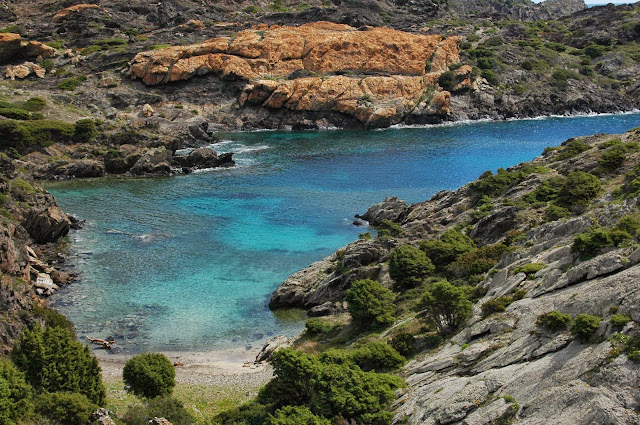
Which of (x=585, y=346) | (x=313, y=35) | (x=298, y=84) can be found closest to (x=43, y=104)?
(x=298, y=84)

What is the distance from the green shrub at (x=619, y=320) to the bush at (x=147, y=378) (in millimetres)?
21027

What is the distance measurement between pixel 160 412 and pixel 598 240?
69.4 feet

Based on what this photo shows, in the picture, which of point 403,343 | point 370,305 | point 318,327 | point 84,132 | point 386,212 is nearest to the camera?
point 403,343

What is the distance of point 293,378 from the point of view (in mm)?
26031

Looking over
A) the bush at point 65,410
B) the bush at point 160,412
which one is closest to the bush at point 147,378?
the bush at point 160,412

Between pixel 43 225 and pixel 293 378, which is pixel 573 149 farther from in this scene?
pixel 43 225

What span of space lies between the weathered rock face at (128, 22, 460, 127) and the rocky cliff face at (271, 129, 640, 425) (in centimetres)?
9358

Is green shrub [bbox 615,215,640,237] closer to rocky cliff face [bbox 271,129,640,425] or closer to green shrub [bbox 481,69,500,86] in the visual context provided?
rocky cliff face [bbox 271,129,640,425]

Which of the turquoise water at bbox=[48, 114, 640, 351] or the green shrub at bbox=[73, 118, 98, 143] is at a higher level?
the green shrub at bbox=[73, 118, 98, 143]

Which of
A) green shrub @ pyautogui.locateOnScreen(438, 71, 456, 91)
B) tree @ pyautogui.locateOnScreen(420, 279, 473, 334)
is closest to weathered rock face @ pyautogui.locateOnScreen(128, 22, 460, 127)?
green shrub @ pyautogui.locateOnScreen(438, 71, 456, 91)

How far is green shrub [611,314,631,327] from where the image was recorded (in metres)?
18.9

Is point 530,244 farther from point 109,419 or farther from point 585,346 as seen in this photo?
point 109,419

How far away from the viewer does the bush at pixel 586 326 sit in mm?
19672

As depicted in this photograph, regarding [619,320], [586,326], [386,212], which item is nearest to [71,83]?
[386,212]
